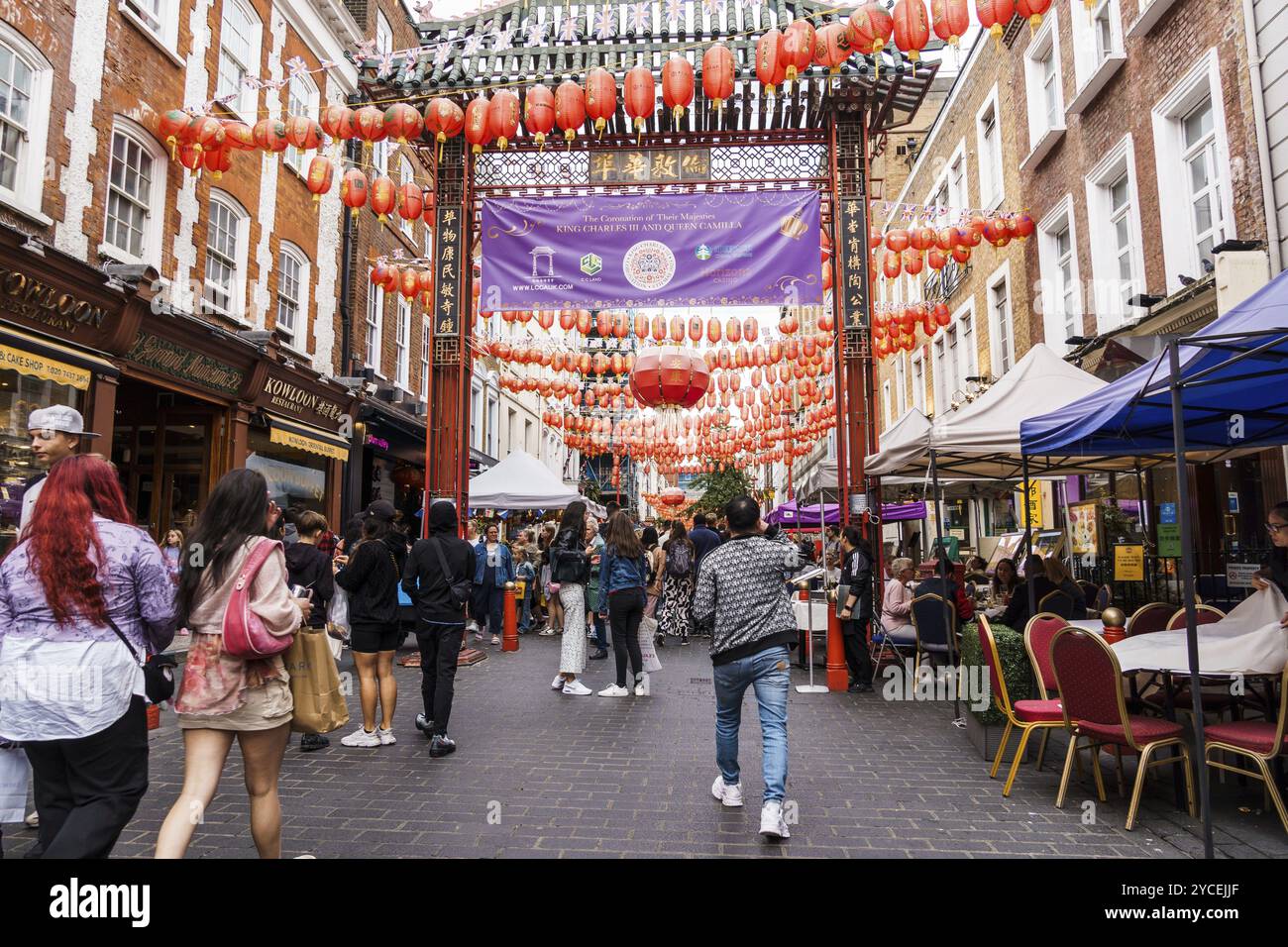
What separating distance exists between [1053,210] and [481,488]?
12055 millimetres

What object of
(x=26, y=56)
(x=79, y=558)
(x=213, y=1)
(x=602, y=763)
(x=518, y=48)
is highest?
(x=213, y=1)

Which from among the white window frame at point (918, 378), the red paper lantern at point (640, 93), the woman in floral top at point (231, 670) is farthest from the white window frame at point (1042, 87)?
the woman in floral top at point (231, 670)

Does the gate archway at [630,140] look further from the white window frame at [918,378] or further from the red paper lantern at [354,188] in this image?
the white window frame at [918,378]

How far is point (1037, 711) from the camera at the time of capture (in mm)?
5387

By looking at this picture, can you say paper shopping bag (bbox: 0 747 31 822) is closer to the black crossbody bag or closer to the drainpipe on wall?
the black crossbody bag

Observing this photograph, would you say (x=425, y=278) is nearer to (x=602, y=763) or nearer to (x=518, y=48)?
(x=518, y=48)

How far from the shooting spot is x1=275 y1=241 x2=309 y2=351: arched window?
49.4 feet

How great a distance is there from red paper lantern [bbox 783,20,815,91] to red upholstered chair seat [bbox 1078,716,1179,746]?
686cm

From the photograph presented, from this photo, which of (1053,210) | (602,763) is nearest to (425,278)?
(602,763)

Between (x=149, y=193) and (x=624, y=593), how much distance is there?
943cm

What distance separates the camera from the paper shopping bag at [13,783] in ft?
10.4

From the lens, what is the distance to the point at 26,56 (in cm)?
941

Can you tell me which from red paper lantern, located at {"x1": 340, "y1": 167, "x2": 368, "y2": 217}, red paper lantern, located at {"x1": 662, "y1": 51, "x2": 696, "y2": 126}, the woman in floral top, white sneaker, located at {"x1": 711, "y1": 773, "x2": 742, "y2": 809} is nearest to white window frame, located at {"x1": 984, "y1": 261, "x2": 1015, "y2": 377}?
red paper lantern, located at {"x1": 662, "y1": 51, "x2": 696, "y2": 126}

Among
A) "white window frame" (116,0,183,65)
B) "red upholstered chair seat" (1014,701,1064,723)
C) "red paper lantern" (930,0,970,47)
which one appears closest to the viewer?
"red upholstered chair seat" (1014,701,1064,723)
